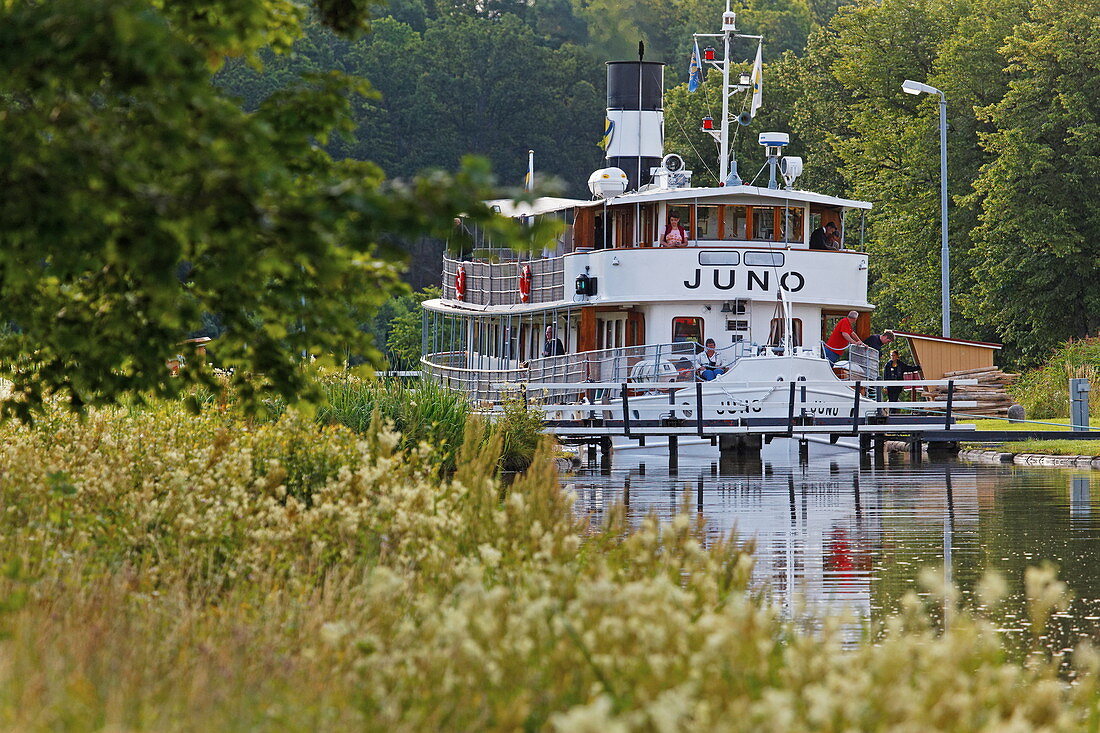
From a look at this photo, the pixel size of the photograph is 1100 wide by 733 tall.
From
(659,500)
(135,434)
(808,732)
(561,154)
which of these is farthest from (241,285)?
(561,154)

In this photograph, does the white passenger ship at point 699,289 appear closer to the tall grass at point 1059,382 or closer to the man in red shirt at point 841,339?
the man in red shirt at point 841,339

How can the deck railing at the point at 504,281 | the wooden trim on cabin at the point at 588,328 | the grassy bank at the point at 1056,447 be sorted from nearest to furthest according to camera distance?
the grassy bank at the point at 1056,447 < the wooden trim on cabin at the point at 588,328 < the deck railing at the point at 504,281

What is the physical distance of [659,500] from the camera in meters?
21.0

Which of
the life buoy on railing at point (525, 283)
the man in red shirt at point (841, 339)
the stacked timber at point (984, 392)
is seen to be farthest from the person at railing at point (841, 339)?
the stacked timber at point (984, 392)

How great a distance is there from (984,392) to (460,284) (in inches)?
481

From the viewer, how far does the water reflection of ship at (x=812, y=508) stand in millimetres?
12914

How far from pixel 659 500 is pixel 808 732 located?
1585 cm

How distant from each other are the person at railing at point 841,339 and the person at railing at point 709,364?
2403 mm

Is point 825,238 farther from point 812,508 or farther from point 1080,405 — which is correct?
point 812,508

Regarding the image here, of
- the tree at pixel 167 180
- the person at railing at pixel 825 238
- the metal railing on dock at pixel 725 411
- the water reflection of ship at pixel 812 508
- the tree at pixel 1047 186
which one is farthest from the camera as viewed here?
the tree at pixel 1047 186

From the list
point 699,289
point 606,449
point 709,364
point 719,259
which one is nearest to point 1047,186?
point 719,259

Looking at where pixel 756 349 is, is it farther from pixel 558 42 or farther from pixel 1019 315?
pixel 558 42

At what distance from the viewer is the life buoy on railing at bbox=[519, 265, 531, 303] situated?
36.5 m

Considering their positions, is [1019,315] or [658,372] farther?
[1019,315]
